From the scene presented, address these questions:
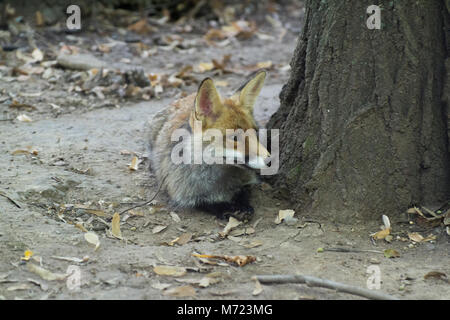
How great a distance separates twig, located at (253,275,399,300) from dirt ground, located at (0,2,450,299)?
0.07 meters

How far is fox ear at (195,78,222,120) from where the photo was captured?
181 inches

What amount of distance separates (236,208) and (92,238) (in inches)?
55.6

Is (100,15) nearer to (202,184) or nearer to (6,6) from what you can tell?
(6,6)

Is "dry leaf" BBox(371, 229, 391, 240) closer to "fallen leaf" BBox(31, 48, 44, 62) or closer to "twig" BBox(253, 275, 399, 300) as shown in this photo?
"twig" BBox(253, 275, 399, 300)

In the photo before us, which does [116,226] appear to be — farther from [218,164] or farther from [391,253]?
[391,253]

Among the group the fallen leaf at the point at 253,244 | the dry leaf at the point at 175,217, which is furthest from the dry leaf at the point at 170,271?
the dry leaf at the point at 175,217

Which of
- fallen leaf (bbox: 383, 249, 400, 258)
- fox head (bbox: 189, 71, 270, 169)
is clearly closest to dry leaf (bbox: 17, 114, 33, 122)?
fox head (bbox: 189, 71, 270, 169)

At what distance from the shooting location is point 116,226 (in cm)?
475

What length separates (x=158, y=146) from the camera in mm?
5883

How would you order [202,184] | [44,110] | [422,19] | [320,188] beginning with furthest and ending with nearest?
1. [44,110]
2. [202,184]
3. [320,188]
4. [422,19]

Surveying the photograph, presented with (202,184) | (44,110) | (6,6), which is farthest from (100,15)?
(202,184)

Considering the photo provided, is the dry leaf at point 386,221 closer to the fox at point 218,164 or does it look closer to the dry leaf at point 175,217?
the fox at point 218,164

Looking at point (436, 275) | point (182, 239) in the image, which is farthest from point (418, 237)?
point (182, 239)

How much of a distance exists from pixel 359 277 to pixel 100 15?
29.1ft
